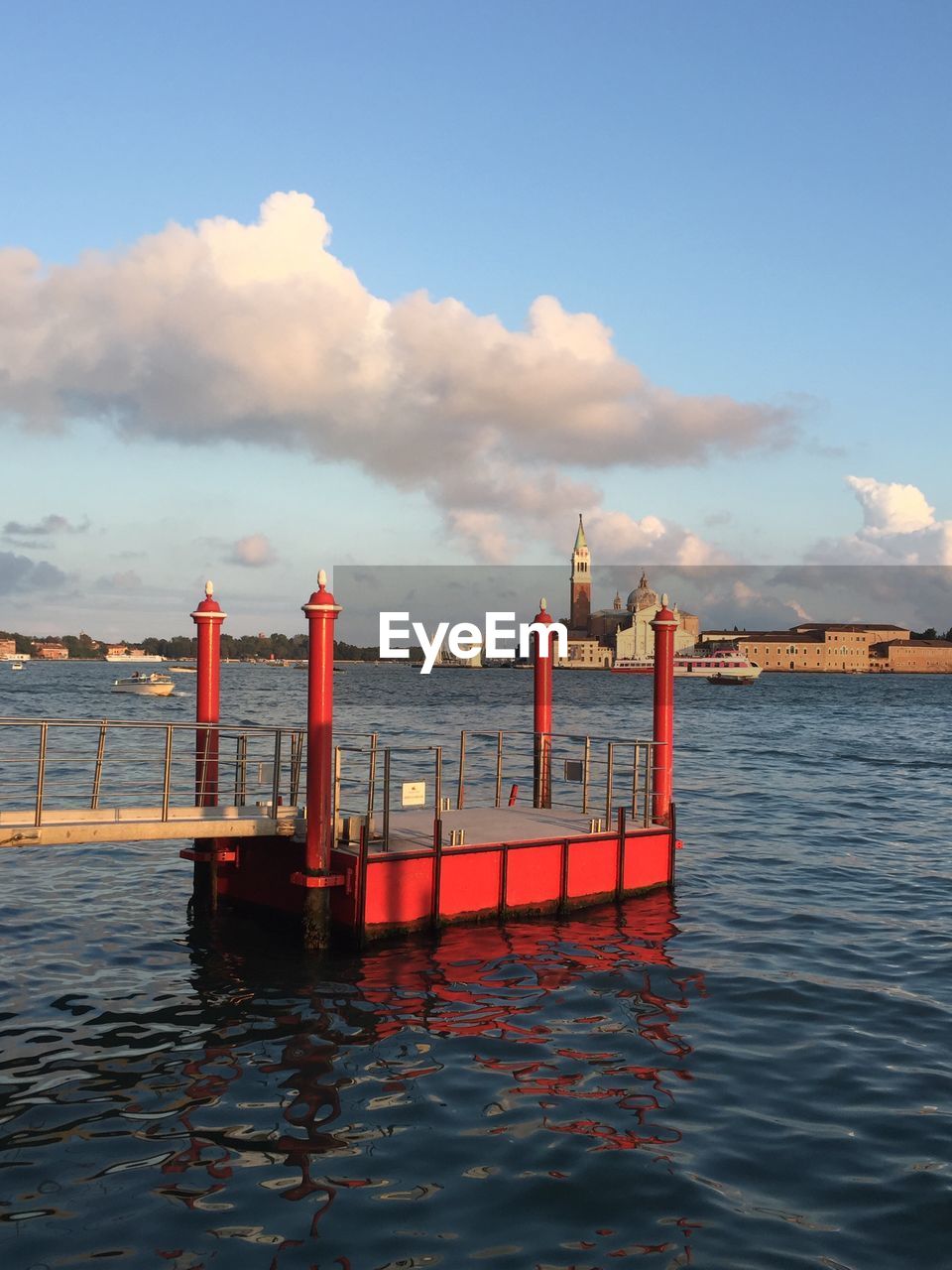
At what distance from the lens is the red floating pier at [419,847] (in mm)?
13430

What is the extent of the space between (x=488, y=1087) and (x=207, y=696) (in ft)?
26.3

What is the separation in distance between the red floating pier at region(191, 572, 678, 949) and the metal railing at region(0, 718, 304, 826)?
1.45ft

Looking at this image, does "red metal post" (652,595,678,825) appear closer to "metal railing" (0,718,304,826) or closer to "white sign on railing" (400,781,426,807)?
"white sign on railing" (400,781,426,807)

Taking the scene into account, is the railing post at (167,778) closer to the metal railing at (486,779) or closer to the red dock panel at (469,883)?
the metal railing at (486,779)

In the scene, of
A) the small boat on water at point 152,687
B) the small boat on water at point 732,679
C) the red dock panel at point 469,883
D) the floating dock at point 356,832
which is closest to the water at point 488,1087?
the red dock panel at point 469,883

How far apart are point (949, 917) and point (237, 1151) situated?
12.3 m

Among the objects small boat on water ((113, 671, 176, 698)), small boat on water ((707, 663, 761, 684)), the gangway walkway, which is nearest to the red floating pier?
the gangway walkway

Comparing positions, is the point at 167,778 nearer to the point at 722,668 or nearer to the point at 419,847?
the point at 419,847

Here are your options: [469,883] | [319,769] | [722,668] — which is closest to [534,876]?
[469,883]

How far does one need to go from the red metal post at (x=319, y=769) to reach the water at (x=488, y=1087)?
0.51m

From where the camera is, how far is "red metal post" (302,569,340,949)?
43.5 ft

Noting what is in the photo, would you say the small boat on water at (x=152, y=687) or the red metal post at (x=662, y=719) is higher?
the red metal post at (x=662, y=719)

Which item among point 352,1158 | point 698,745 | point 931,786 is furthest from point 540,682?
point 698,745

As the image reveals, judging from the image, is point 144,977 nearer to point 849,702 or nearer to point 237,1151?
point 237,1151
